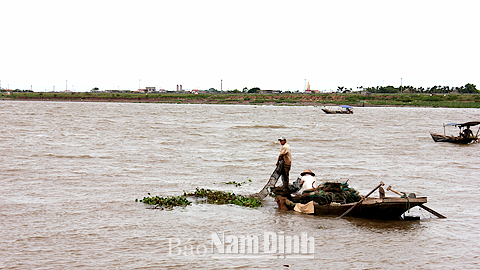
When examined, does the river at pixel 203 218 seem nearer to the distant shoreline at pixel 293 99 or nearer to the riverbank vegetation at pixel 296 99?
the distant shoreline at pixel 293 99

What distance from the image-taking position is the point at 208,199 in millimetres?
10883

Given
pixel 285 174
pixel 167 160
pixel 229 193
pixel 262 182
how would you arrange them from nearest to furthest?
pixel 285 174
pixel 229 193
pixel 262 182
pixel 167 160

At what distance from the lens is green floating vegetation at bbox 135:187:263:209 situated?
1028 cm

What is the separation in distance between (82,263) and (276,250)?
325 cm

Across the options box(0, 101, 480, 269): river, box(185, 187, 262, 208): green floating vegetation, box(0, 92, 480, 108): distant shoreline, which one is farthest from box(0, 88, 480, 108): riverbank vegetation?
box(185, 187, 262, 208): green floating vegetation

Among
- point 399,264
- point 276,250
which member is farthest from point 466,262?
point 276,250

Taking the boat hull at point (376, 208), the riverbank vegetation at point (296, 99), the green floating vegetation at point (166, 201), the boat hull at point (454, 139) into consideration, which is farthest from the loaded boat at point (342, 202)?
the riverbank vegetation at point (296, 99)

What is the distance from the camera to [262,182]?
1348cm

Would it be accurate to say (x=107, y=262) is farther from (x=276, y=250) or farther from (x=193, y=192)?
(x=193, y=192)

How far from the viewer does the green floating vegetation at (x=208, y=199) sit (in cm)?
1028

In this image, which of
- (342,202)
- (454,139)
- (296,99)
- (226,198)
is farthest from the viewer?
(296,99)

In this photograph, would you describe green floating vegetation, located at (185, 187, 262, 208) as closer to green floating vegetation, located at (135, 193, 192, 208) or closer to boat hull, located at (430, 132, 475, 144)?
green floating vegetation, located at (135, 193, 192, 208)

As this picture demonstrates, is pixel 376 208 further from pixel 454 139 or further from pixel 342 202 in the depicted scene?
pixel 454 139

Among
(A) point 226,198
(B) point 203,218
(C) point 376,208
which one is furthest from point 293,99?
(B) point 203,218
